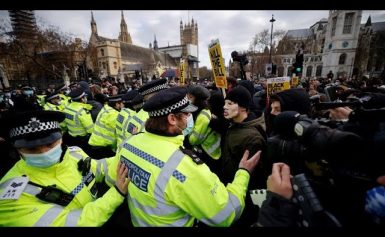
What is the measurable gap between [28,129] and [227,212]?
5.57 feet

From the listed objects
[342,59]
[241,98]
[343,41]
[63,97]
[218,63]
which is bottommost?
[63,97]

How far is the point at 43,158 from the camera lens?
5.35 feet

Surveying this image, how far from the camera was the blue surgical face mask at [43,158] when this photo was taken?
5.26 ft

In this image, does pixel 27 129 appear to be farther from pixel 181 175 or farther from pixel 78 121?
pixel 78 121

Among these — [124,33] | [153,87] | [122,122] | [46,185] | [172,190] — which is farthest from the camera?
[124,33]

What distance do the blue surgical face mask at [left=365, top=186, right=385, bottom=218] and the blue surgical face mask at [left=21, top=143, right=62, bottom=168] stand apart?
2.16 m

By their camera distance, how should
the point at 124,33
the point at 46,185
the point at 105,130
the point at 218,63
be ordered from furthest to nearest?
the point at 124,33
the point at 218,63
the point at 105,130
the point at 46,185

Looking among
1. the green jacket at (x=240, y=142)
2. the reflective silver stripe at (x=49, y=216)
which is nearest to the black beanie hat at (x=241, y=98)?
the green jacket at (x=240, y=142)

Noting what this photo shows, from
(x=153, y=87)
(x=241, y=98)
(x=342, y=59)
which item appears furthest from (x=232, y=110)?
(x=342, y=59)

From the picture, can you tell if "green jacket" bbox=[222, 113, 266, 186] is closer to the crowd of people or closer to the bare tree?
the crowd of people

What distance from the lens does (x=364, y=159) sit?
94 cm

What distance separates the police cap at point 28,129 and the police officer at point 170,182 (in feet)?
2.22

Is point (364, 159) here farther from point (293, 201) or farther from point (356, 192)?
point (293, 201)
